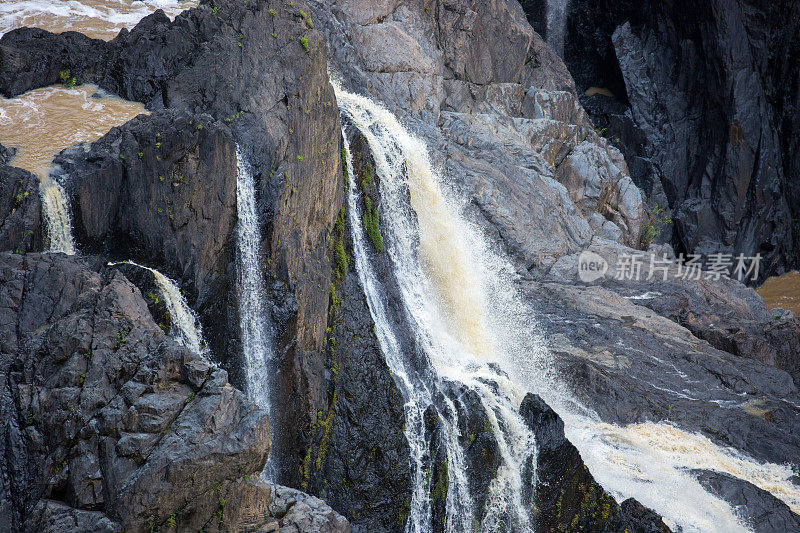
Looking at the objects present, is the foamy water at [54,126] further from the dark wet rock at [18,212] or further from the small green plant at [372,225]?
the small green plant at [372,225]

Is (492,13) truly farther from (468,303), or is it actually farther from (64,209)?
(64,209)

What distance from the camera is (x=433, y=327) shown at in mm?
15000

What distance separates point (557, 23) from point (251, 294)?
88.6 ft

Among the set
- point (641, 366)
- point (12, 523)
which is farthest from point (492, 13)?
point (12, 523)

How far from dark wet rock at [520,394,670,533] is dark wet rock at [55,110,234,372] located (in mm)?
6572

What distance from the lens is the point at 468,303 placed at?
55.0ft

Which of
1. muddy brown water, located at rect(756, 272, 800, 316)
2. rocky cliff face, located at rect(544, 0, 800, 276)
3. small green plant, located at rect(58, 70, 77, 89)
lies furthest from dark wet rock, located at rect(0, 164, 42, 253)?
rocky cliff face, located at rect(544, 0, 800, 276)

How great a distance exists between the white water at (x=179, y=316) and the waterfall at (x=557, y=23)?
27337mm

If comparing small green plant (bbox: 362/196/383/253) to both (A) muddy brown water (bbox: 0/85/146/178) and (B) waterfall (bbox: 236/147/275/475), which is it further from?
(A) muddy brown water (bbox: 0/85/146/178)

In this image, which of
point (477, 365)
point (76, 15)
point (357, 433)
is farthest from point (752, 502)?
point (76, 15)

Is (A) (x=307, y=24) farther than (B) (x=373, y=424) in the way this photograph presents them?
Yes

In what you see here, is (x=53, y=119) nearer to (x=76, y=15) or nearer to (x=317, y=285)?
(x=317, y=285)

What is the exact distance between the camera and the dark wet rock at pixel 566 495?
10.9 metres

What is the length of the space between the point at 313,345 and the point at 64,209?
5.04 m
